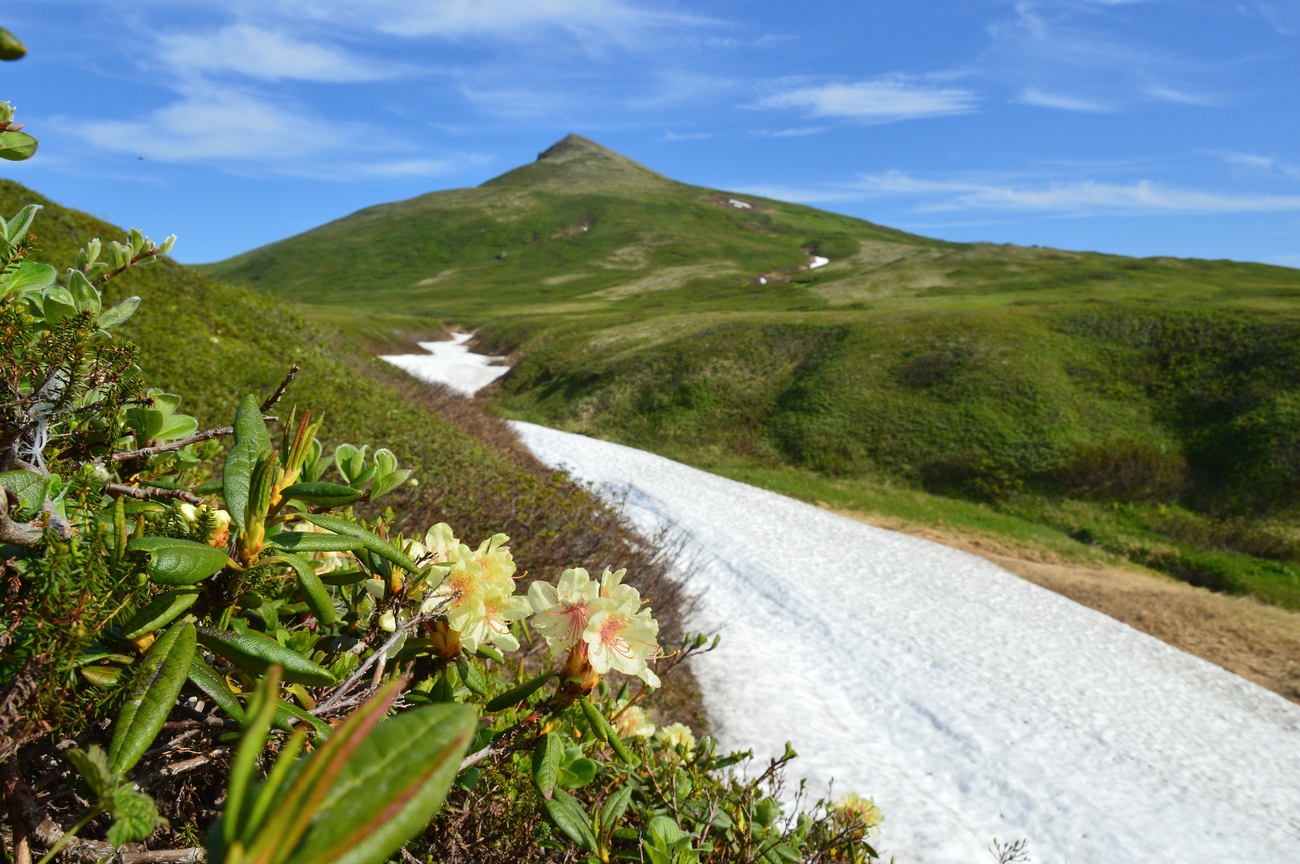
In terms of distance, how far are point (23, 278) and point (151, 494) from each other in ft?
1.47

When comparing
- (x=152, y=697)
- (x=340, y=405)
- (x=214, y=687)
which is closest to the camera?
(x=152, y=697)

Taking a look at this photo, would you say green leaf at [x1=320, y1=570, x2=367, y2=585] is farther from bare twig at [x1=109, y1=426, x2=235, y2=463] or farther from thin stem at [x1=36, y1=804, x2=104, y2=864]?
thin stem at [x1=36, y1=804, x2=104, y2=864]

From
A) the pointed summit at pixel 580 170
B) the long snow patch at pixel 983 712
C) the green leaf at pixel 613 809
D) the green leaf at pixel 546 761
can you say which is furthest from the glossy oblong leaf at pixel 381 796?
the pointed summit at pixel 580 170

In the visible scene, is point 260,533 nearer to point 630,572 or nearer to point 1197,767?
point 630,572

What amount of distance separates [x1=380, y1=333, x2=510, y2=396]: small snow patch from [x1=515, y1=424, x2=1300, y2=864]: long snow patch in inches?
906

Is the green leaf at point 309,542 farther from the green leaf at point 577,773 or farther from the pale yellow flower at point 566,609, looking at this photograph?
the green leaf at point 577,773

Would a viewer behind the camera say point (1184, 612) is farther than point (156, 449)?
Yes

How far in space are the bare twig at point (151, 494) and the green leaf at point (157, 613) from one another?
401 mm

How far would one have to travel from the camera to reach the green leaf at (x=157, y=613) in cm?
95

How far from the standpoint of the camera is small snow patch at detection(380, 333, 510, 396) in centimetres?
3444

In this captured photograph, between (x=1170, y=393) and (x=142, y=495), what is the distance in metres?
30.0

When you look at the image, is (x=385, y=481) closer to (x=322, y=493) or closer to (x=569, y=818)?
(x=322, y=493)

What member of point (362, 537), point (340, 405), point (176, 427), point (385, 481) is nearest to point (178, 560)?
point (362, 537)

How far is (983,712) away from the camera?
27.2 ft
